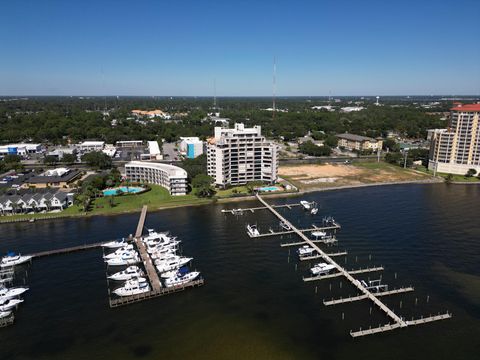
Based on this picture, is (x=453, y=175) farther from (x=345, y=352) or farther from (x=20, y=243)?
(x=20, y=243)

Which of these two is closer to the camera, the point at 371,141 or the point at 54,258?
the point at 54,258

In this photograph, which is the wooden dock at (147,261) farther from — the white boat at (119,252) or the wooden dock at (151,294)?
the white boat at (119,252)

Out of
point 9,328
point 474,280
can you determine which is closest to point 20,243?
point 9,328

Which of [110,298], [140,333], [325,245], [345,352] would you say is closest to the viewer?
[345,352]

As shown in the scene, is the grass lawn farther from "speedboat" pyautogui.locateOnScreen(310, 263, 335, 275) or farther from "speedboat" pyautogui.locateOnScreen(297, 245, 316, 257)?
"speedboat" pyautogui.locateOnScreen(310, 263, 335, 275)

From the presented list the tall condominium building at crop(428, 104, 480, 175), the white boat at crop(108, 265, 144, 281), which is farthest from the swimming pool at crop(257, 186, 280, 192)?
the tall condominium building at crop(428, 104, 480, 175)

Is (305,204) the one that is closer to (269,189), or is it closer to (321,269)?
(269,189)

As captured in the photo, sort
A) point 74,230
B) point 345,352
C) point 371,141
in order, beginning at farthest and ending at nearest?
point 371,141 → point 74,230 → point 345,352
